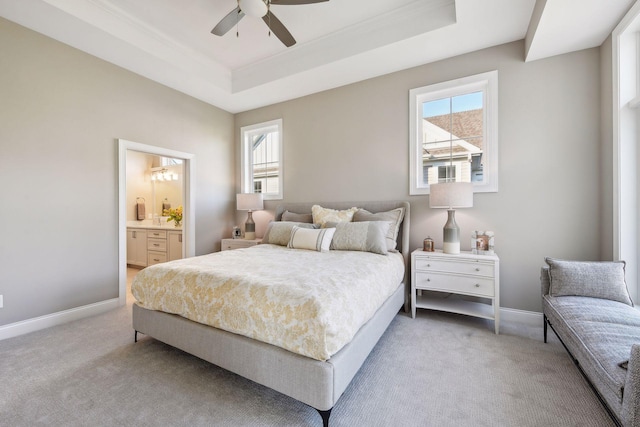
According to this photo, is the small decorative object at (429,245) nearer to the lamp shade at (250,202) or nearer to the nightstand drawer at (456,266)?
the nightstand drawer at (456,266)

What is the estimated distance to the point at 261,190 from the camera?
15.9ft

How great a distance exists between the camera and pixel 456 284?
263 centimetres

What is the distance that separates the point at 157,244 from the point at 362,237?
4055 millimetres

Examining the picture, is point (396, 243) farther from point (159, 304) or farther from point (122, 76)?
point (122, 76)

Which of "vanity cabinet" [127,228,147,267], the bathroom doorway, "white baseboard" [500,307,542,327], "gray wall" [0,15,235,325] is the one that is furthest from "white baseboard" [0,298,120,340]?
"white baseboard" [500,307,542,327]

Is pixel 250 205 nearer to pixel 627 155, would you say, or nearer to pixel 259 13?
pixel 259 13

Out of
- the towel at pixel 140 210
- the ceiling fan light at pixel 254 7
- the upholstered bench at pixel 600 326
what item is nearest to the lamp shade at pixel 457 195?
the upholstered bench at pixel 600 326

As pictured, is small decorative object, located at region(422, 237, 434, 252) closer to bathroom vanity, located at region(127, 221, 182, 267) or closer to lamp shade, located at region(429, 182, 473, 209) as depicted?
lamp shade, located at region(429, 182, 473, 209)

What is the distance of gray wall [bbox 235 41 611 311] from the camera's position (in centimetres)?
256

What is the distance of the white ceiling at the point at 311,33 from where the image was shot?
233 centimetres

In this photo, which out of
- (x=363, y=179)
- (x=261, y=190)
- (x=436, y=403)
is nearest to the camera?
(x=436, y=403)

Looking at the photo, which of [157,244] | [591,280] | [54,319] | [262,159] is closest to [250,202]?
[262,159]

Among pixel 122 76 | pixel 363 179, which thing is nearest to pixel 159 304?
pixel 363 179

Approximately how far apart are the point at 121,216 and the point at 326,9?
3.34 metres
